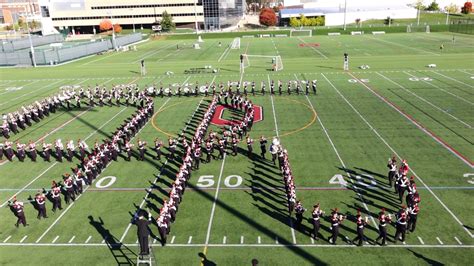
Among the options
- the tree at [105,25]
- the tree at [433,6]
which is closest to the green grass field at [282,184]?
the tree at [105,25]

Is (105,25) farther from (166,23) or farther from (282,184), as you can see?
(282,184)

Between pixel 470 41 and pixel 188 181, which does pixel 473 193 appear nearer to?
pixel 188 181

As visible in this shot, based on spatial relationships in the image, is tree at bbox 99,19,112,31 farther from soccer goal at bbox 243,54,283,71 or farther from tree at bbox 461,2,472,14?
tree at bbox 461,2,472,14

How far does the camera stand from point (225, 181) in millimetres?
17656

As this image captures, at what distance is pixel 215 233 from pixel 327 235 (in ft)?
12.7

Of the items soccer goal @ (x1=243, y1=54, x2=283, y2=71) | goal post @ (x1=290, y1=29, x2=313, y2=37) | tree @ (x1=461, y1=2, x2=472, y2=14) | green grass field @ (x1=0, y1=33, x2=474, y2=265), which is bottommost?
green grass field @ (x1=0, y1=33, x2=474, y2=265)

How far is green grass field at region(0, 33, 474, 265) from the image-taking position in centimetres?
1255

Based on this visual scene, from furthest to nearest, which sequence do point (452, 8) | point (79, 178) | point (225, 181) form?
point (452, 8)
point (225, 181)
point (79, 178)

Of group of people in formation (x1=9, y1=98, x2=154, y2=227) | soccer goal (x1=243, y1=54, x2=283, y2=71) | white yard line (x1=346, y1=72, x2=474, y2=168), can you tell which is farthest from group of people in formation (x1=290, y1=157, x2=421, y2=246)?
soccer goal (x1=243, y1=54, x2=283, y2=71)

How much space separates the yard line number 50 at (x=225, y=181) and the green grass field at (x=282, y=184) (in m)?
0.09

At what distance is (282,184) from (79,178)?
8.80 metres

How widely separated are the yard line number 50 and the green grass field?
9 centimetres

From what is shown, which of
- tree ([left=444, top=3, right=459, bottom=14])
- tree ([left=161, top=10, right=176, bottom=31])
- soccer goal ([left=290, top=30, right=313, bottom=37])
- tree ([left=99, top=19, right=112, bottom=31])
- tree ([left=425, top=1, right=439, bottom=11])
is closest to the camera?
soccer goal ([left=290, top=30, right=313, bottom=37])

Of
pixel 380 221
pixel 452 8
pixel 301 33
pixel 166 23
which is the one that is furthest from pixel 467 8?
pixel 380 221
